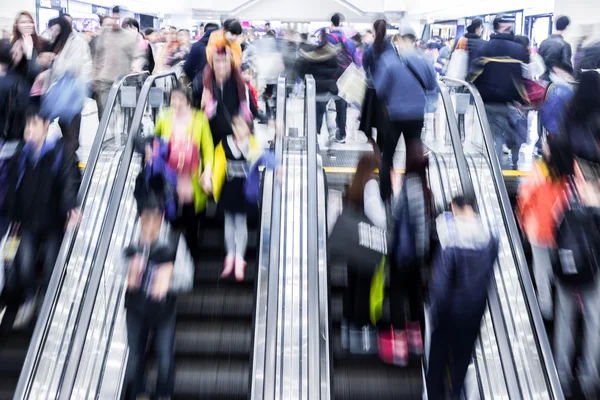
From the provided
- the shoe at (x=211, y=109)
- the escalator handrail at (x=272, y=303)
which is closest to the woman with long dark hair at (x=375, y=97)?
the escalator handrail at (x=272, y=303)

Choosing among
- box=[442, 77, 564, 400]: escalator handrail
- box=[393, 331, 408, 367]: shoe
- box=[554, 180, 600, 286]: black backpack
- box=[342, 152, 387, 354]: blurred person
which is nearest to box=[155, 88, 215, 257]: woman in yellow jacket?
box=[342, 152, 387, 354]: blurred person

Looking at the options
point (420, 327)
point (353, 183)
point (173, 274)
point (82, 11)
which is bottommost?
point (82, 11)

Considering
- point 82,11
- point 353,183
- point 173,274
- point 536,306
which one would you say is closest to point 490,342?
point 536,306

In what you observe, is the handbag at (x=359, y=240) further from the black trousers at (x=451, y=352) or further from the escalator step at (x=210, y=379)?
the escalator step at (x=210, y=379)

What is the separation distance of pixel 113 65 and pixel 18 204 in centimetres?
350

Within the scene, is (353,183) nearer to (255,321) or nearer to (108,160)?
(255,321)

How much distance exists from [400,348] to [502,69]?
11.2ft

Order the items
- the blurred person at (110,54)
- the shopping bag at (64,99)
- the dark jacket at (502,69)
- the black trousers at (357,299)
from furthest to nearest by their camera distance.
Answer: the blurred person at (110,54)
the dark jacket at (502,69)
the shopping bag at (64,99)
the black trousers at (357,299)

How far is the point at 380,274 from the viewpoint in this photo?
174 inches

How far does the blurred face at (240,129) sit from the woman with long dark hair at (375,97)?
111 cm

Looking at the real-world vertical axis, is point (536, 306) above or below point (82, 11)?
above

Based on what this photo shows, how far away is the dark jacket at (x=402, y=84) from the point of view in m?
4.99

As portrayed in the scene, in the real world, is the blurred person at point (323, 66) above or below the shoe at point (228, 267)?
above

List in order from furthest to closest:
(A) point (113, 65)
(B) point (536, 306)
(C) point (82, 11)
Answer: (C) point (82, 11), (A) point (113, 65), (B) point (536, 306)
